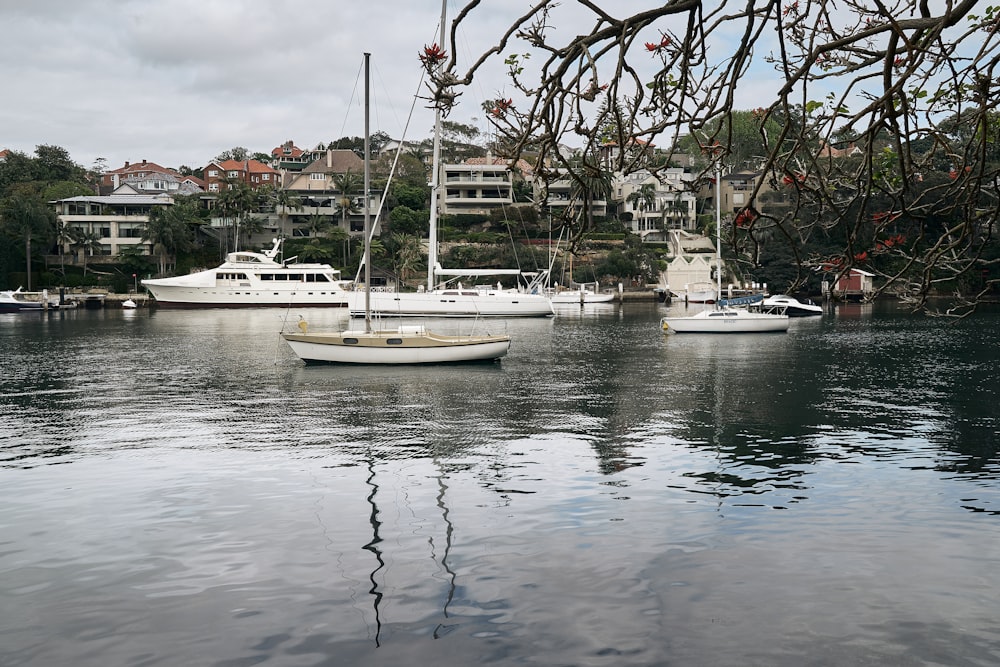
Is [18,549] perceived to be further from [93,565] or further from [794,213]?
[794,213]

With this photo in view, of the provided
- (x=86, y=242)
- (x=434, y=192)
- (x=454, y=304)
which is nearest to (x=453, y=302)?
(x=454, y=304)

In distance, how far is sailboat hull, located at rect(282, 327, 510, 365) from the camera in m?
37.6

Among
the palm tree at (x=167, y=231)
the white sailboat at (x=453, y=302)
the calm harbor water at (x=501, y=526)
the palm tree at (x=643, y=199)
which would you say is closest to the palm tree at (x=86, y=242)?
the palm tree at (x=167, y=231)

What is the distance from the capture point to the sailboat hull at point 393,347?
37.6 m

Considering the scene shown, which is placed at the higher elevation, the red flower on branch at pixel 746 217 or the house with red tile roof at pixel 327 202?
the house with red tile roof at pixel 327 202

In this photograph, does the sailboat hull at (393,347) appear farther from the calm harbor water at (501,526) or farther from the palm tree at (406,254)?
the palm tree at (406,254)

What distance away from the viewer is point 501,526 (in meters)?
13.9

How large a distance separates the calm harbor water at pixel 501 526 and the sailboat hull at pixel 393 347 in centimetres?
630

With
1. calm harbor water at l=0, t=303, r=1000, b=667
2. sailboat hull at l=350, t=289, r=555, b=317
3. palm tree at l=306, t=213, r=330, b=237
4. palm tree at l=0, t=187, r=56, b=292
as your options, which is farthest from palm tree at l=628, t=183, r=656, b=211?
calm harbor water at l=0, t=303, r=1000, b=667

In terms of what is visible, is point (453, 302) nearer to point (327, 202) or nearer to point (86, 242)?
point (327, 202)

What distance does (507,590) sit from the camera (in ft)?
36.6

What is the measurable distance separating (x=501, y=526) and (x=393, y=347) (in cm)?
2420

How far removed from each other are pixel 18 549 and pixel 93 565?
5.14ft

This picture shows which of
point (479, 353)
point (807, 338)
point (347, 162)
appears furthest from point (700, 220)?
point (479, 353)
